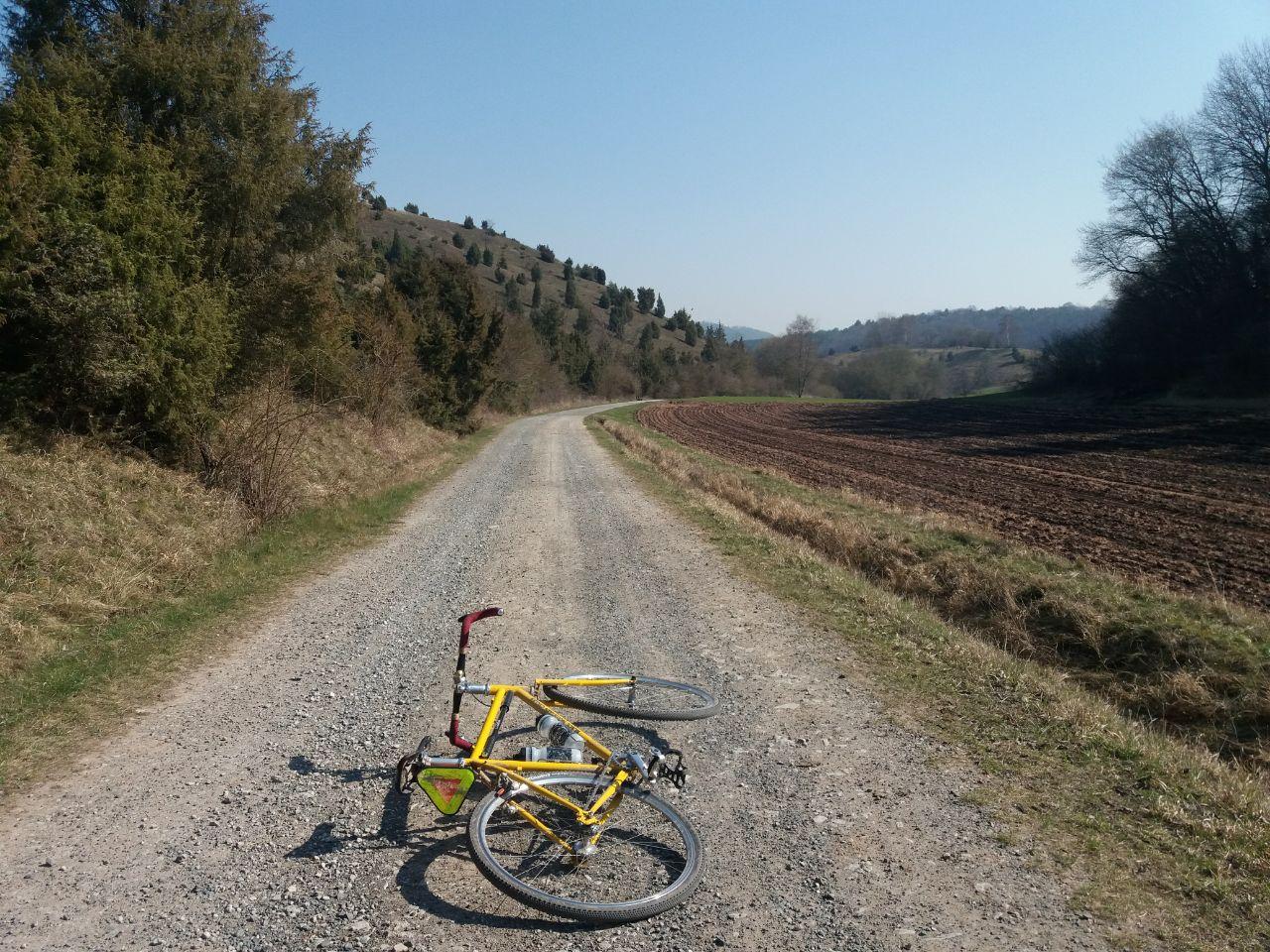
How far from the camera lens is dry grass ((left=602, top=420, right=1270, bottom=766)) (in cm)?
749

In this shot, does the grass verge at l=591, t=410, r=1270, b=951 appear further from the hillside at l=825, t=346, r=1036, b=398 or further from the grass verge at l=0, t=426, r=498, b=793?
the hillside at l=825, t=346, r=1036, b=398

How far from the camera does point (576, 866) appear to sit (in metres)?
3.81

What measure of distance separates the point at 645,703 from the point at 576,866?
2048 mm

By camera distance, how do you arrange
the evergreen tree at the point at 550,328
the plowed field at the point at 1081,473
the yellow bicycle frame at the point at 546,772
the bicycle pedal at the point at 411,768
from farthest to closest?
the evergreen tree at the point at 550,328 → the plowed field at the point at 1081,473 → the bicycle pedal at the point at 411,768 → the yellow bicycle frame at the point at 546,772

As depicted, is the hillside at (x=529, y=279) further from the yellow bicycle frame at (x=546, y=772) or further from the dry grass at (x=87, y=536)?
the yellow bicycle frame at (x=546, y=772)

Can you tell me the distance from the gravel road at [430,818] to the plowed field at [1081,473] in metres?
8.08

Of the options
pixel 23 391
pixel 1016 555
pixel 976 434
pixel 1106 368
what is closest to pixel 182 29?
pixel 23 391

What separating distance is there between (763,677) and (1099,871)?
9.84 feet

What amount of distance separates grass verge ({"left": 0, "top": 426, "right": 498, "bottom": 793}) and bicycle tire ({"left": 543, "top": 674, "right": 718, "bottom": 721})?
10.5 ft

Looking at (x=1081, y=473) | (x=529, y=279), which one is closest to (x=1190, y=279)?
(x=1081, y=473)

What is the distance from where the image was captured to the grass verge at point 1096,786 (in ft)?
11.8

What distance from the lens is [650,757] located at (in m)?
4.26

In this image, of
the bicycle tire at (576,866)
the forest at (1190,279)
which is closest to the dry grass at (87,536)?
the bicycle tire at (576,866)

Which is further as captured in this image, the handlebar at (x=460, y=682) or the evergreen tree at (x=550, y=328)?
the evergreen tree at (x=550, y=328)
